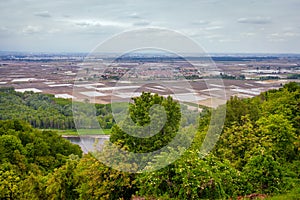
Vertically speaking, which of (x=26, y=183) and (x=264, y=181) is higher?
(x=264, y=181)

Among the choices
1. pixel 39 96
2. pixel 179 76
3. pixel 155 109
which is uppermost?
pixel 179 76

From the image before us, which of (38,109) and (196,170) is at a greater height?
(196,170)

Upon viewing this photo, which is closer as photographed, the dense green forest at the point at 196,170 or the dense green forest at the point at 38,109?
the dense green forest at the point at 196,170

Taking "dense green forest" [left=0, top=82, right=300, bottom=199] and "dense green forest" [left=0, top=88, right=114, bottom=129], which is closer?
"dense green forest" [left=0, top=82, right=300, bottom=199]

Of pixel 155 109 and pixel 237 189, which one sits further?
pixel 155 109

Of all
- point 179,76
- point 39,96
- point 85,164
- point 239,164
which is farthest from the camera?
point 39,96

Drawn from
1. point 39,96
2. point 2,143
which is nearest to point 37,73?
point 39,96

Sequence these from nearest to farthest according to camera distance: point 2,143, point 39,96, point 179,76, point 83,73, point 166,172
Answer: point 166,172 < point 179,76 < point 83,73 < point 2,143 < point 39,96

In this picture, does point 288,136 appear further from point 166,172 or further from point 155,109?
point 166,172

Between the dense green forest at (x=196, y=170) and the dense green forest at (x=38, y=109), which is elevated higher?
the dense green forest at (x=196, y=170)

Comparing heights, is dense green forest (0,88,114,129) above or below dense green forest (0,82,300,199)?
below

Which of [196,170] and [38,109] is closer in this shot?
[196,170]
